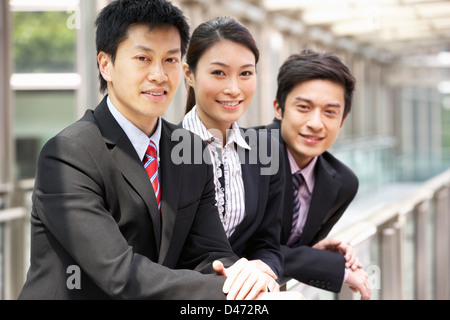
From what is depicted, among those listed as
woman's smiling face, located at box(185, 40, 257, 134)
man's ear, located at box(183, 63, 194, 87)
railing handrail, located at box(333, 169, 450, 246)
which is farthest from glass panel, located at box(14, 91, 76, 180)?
woman's smiling face, located at box(185, 40, 257, 134)

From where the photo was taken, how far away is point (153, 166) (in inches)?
60.3

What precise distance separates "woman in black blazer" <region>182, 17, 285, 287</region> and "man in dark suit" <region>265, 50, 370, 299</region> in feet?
0.95

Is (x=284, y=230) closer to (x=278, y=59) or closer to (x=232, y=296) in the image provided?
(x=232, y=296)

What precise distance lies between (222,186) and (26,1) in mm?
7442

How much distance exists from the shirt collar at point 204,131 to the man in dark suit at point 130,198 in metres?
0.21

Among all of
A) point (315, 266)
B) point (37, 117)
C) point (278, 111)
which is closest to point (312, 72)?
point (278, 111)

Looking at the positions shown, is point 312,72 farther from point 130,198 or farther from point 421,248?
point 421,248

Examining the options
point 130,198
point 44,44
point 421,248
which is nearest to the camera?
point 130,198

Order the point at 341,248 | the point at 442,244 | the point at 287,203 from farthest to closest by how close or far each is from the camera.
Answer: the point at 442,244 < the point at 341,248 < the point at 287,203

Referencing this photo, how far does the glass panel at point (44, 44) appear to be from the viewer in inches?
338

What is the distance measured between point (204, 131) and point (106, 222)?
608mm

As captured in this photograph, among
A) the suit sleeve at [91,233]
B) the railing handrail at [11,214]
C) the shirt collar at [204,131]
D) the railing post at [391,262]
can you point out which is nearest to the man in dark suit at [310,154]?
the shirt collar at [204,131]

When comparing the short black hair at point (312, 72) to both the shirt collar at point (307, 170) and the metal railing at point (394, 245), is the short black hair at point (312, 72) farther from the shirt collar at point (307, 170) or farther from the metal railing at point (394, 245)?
the metal railing at point (394, 245)

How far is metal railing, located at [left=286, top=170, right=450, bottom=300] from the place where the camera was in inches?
112
